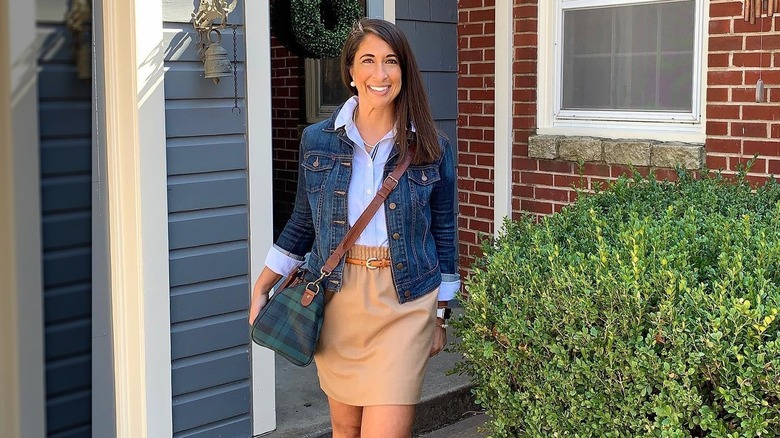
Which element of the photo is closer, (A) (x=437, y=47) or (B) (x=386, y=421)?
(B) (x=386, y=421)

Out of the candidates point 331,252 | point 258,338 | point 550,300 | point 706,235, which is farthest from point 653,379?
point 258,338

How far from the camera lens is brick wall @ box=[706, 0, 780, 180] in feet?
13.2

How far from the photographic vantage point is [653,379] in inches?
87.7

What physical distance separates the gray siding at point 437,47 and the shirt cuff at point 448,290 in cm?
268

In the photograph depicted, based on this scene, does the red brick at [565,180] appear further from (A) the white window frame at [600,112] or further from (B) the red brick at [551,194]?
(A) the white window frame at [600,112]

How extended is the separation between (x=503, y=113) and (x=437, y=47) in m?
0.61

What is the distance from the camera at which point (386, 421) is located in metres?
2.63

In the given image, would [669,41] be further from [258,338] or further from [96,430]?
[96,430]

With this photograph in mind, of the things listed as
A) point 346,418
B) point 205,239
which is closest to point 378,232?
point 346,418

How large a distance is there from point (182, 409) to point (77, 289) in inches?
Result: 128

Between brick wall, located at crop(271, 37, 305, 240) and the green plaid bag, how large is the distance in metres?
3.75

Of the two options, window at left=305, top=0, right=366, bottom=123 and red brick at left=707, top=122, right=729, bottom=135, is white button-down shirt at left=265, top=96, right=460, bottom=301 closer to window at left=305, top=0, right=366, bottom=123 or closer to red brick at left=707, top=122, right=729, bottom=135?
red brick at left=707, top=122, right=729, bottom=135

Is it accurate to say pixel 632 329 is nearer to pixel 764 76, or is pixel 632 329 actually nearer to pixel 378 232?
pixel 378 232

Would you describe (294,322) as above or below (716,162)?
below
